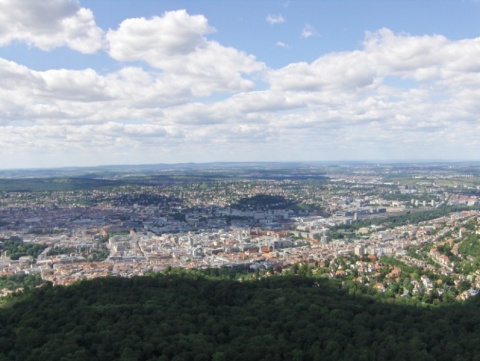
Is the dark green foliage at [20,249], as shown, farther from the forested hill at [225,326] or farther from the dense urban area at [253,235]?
the forested hill at [225,326]

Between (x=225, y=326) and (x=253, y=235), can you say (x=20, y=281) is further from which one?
(x=253, y=235)

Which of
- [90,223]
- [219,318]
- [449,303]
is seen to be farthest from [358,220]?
[219,318]

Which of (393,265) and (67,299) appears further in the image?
(393,265)

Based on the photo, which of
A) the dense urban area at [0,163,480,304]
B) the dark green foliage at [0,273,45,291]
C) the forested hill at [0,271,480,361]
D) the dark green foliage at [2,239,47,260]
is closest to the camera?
the forested hill at [0,271,480,361]

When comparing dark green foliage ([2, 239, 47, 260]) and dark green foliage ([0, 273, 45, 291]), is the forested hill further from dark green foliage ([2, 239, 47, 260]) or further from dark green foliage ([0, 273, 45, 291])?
dark green foliage ([2, 239, 47, 260])

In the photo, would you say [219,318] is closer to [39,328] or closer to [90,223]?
[39,328]

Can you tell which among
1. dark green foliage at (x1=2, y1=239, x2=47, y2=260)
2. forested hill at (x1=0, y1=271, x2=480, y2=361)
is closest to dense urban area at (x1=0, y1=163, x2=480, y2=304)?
dark green foliage at (x1=2, y1=239, x2=47, y2=260)
